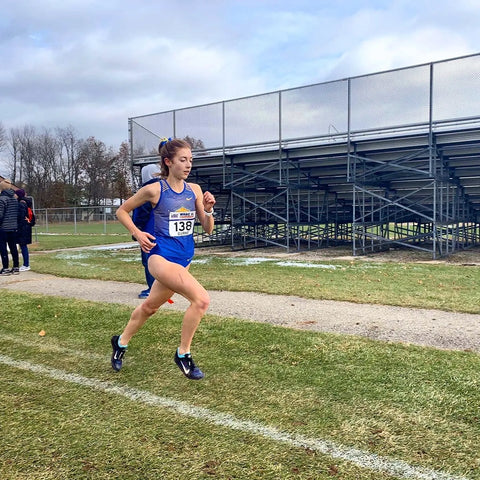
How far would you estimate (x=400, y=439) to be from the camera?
2.68 meters

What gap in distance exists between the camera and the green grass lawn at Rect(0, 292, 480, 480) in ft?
8.03

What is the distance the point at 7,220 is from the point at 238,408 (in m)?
8.58

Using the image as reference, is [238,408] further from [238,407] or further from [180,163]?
[180,163]

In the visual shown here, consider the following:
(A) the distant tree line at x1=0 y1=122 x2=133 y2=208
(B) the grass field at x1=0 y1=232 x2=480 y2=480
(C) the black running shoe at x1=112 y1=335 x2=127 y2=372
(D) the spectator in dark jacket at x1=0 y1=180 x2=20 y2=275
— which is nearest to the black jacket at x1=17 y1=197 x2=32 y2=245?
(D) the spectator in dark jacket at x1=0 y1=180 x2=20 y2=275

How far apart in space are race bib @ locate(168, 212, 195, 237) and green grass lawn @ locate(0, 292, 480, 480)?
1173 mm

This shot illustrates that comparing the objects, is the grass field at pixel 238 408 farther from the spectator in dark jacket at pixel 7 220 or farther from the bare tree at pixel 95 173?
the bare tree at pixel 95 173

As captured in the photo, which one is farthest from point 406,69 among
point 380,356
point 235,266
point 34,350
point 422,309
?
point 34,350

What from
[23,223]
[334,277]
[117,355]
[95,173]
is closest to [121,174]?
[95,173]

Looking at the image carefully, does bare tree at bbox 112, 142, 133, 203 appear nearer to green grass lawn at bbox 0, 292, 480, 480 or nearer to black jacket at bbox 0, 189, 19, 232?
black jacket at bbox 0, 189, 19, 232

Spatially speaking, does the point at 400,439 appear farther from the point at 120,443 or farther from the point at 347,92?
the point at 347,92

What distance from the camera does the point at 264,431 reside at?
9.16ft

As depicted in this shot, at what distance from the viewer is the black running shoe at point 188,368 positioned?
12.0 feet

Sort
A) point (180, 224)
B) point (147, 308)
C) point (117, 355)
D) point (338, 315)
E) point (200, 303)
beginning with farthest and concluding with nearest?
point (338, 315), point (117, 355), point (147, 308), point (180, 224), point (200, 303)

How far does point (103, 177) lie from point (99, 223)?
1110 inches
